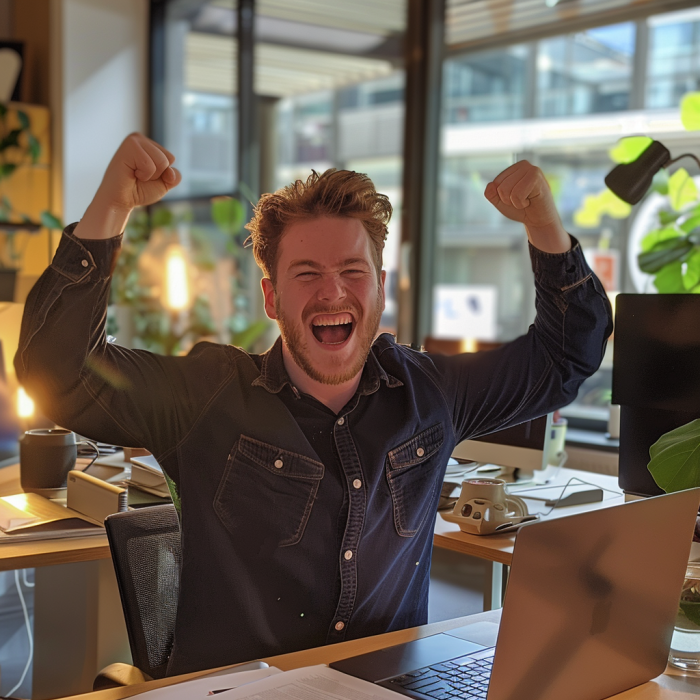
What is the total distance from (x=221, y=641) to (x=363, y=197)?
2.54ft

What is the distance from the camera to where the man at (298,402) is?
134 cm

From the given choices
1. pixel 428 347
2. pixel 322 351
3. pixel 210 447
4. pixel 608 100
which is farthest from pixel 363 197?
pixel 608 100

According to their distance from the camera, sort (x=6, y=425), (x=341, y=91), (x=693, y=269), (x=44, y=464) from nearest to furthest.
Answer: (x=44, y=464) < (x=6, y=425) < (x=693, y=269) < (x=341, y=91)

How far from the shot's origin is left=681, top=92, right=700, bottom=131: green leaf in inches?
116

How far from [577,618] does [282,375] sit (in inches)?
26.9

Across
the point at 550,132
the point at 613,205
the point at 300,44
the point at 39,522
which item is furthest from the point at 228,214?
the point at 39,522

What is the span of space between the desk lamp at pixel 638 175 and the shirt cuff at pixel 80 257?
1567 mm

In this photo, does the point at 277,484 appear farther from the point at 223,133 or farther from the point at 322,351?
the point at 223,133

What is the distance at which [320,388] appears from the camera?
5.02 feet

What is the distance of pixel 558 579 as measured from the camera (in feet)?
3.18

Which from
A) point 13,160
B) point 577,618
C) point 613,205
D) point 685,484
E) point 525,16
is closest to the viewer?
point 577,618

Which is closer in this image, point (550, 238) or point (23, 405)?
point (550, 238)

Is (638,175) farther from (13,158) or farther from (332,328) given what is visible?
(13,158)

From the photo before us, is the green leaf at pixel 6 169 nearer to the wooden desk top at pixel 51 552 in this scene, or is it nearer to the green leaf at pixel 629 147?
the green leaf at pixel 629 147
